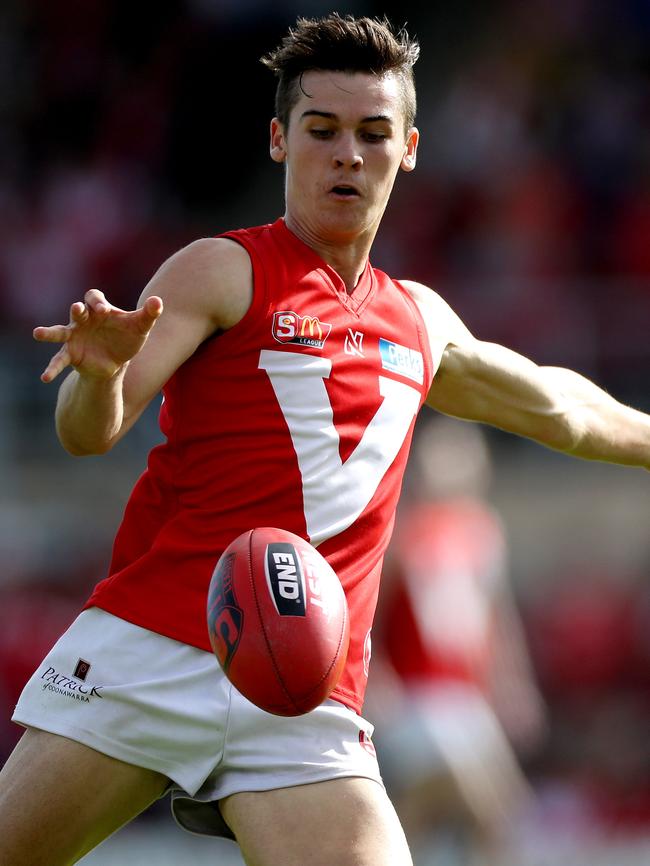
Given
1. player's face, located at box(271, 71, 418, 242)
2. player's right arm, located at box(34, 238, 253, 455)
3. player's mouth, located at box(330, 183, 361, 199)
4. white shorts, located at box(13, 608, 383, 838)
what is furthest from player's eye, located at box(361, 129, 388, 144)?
white shorts, located at box(13, 608, 383, 838)

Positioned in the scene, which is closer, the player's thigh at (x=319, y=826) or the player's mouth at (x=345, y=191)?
the player's thigh at (x=319, y=826)

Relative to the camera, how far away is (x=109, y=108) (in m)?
13.9

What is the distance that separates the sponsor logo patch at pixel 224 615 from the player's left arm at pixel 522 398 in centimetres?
A: 107

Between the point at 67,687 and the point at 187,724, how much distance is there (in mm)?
322

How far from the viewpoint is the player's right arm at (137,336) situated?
135 inches

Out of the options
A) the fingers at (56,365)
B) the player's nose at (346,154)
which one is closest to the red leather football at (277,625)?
the fingers at (56,365)

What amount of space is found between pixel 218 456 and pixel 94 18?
38.2 feet

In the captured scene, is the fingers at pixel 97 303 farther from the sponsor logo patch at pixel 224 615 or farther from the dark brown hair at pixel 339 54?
the dark brown hair at pixel 339 54

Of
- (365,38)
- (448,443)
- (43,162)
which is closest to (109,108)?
(43,162)

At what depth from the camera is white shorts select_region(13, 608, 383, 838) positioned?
144 inches

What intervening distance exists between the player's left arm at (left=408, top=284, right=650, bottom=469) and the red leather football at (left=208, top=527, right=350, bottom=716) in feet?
3.36

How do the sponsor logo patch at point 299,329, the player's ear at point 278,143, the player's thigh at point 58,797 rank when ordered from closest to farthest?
1. the player's thigh at point 58,797
2. the sponsor logo patch at point 299,329
3. the player's ear at point 278,143

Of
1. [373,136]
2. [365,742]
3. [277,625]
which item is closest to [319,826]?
[365,742]

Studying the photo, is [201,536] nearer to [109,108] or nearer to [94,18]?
[109,108]
